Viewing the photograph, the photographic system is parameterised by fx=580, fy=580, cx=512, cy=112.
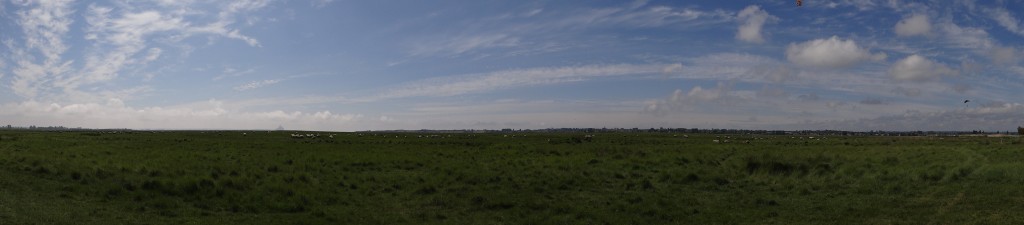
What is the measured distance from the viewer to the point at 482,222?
1555 cm

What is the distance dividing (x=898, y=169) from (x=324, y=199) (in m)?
23.2

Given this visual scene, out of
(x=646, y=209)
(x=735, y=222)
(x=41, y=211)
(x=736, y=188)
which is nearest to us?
(x=41, y=211)

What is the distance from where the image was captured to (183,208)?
16234 mm

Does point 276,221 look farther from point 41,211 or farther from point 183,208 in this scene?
point 41,211

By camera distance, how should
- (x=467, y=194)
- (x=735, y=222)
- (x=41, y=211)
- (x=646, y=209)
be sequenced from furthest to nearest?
1. (x=467, y=194)
2. (x=646, y=209)
3. (x=735, y=222)
4. (x=41, y=211)

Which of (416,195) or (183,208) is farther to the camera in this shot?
(416,195)

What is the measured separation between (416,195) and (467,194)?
1811mm

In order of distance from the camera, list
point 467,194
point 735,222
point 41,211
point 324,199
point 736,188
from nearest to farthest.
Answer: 1. point 41,211
2. point 735,222
3. point 324,199
4. point 467,194
5. point 736,188

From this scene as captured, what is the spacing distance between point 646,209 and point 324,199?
10.2 m

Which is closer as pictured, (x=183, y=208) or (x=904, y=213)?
(x=904, y=213)

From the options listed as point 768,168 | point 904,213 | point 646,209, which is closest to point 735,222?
point 646,209

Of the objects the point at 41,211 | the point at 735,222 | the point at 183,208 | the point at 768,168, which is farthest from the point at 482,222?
the point at 768,168

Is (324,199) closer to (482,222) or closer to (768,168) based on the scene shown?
(482,222)

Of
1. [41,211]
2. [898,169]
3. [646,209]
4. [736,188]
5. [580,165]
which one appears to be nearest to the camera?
[41,211]
